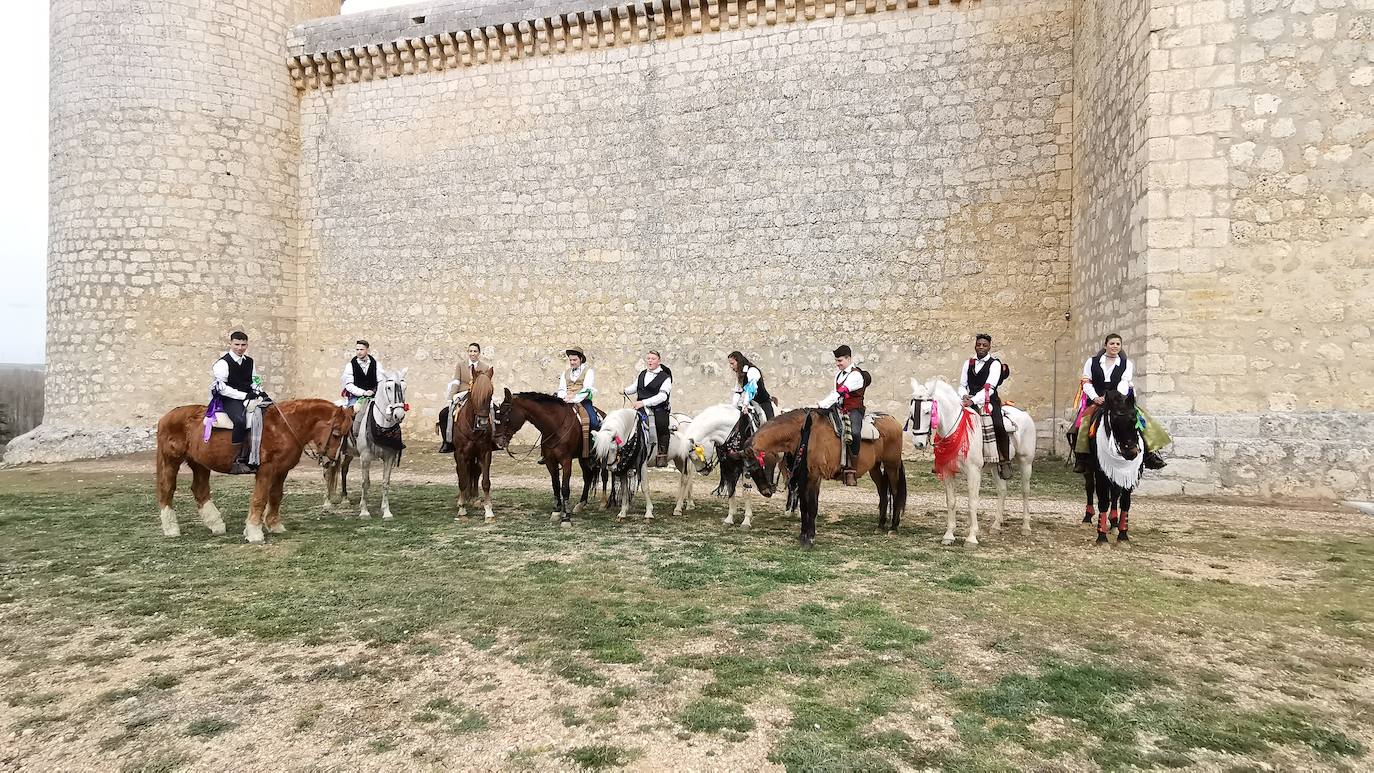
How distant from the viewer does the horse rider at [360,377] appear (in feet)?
25.6

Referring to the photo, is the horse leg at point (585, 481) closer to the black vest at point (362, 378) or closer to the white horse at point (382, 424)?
the white horse at point (382, 424)

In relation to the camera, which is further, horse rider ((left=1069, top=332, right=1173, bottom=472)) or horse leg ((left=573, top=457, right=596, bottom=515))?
horse leg ((left=573, top=457, right=596, bottom=515))

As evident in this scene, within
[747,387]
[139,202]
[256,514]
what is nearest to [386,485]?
[256,514]

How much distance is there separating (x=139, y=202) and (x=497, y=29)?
7.74 metres

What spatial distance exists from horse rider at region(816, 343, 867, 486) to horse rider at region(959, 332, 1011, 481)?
0.94 m

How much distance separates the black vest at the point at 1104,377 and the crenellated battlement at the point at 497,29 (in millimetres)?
8407

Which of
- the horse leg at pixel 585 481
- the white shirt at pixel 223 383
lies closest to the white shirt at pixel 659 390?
the horse leg at pixel 585 481

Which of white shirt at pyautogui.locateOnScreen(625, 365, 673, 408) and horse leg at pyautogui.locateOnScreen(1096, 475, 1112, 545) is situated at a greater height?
white shirt at pyautogui.locateOnScreen(625, 365, 673, 408)

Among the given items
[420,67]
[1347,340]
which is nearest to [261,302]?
[420,67]

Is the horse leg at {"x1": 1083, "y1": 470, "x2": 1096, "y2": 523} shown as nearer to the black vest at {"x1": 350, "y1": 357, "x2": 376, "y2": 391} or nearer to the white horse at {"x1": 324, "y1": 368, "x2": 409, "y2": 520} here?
the white horse at {"x1": 324, "y1": 368, "x2": 409, "y2": 520}

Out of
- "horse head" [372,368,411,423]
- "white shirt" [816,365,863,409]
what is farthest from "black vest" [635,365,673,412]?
"horse head" [372,368,411,423]

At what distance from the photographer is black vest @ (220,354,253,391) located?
20.9 feet

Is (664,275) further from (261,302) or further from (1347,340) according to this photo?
(1347,340)

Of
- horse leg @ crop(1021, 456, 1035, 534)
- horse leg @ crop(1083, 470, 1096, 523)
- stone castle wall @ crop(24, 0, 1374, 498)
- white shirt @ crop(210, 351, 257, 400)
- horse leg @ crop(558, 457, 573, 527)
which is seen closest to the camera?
white shirt @ crop(210, 351, 257, 400)
